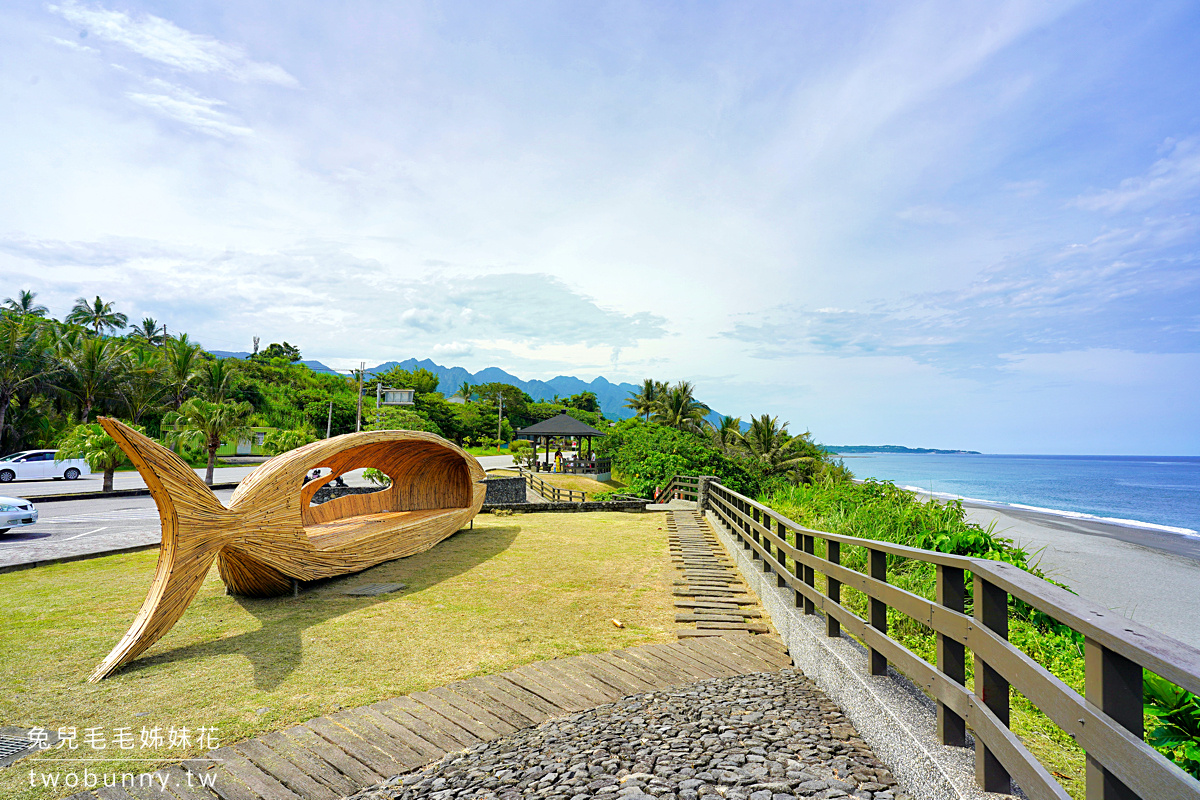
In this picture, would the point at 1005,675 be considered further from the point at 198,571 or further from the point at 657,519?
the point at 657,519

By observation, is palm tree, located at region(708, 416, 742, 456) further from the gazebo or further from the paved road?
the paved road


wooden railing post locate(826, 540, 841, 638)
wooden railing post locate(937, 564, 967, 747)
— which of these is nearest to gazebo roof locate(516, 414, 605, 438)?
wooden railing post locate(826, 540, 841, 638)

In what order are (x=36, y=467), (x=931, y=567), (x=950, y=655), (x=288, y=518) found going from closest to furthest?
(x=950, y=655), (x=288, y=518), (x=931, y=567), (x=36, y=467)

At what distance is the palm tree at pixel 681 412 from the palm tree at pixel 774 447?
394 inches

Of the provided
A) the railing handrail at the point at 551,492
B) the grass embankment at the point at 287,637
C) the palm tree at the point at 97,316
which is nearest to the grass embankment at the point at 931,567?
the grass embankment at the point at 287,637

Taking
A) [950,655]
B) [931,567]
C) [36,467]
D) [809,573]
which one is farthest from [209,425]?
[950,655]

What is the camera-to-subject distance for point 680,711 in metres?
4.06

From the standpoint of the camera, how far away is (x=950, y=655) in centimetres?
265

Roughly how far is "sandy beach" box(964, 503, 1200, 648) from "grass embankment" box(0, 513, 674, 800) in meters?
7.85

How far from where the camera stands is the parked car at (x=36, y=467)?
917 inches

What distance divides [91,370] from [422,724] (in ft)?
138

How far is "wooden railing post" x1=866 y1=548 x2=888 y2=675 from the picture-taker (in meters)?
3.58

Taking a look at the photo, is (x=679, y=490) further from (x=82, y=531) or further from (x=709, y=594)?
(x=82, y=531)

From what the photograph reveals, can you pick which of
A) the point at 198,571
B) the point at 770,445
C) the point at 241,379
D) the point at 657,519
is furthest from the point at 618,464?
the point at 241,379
